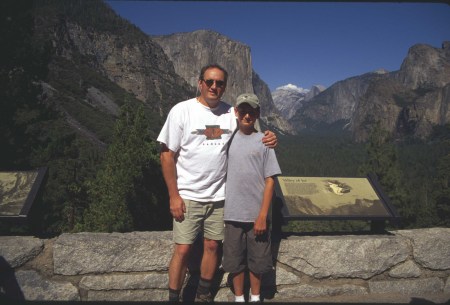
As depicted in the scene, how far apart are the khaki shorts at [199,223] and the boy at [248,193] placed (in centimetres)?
8

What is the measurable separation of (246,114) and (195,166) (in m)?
0.60

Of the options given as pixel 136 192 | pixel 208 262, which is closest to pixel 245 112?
pixel 208 262

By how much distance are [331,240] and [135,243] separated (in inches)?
74.6

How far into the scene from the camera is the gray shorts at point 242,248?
10.2 ft

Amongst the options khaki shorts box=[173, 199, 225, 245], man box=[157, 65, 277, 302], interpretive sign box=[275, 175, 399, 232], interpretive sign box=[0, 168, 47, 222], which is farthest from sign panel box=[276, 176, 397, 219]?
interpretive sign box=[0, 168, 47, 222]

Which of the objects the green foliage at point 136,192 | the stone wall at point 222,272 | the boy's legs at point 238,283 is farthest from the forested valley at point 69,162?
the boy's legs at point 238,283

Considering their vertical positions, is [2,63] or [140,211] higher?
[2,63]

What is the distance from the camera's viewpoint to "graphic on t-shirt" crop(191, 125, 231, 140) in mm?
3033

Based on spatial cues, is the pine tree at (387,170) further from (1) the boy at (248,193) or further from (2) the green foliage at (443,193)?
(1) the boy at (248,193)

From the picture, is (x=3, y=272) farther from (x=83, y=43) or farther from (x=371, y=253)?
(x=83, y=43)

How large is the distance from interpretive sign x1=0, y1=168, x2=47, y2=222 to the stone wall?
0.88 ft

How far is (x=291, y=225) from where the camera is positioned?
34719 millimetres

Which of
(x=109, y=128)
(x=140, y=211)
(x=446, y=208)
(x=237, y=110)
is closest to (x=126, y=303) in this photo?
(x=237, y=110)

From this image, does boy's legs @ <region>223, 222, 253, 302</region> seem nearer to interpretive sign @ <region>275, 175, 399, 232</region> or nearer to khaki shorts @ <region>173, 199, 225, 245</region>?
khaki shorts @ <region>173, 199, 225, 245</region>
